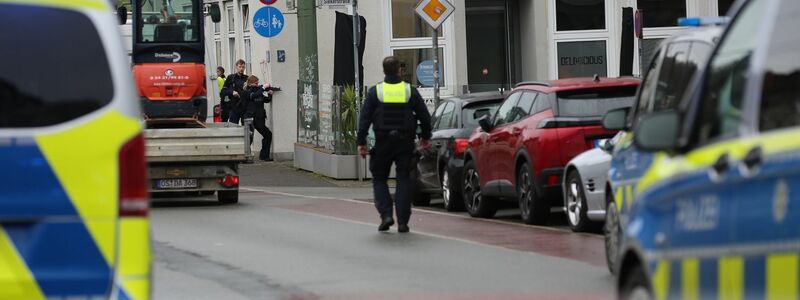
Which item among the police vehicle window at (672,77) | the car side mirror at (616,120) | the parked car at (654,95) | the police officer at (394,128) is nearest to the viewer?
the parked car at (654,95)

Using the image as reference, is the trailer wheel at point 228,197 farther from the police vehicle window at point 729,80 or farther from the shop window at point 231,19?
the shop window at point 231,19

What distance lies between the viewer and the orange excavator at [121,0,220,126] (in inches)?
1139

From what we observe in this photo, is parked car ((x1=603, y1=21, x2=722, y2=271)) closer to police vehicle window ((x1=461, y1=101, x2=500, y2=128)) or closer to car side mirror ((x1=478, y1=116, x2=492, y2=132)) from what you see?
car side mirror ((x1=478, y1=116, x2=492, y2=132))

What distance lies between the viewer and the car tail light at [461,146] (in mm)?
20453

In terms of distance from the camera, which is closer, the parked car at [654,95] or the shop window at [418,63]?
the parked car at [654,95]

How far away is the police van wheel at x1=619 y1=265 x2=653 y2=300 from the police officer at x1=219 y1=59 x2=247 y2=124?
28017 millimetres

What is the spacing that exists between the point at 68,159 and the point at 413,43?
26505 millimetres

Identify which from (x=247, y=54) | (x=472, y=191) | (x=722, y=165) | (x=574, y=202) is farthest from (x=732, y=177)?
(x=247, y=54)

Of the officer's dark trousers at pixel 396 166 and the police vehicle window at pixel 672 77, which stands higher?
the police vehicle window at pixel 672 77

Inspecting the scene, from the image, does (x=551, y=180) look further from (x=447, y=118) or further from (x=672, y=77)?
(x=672, y=77)

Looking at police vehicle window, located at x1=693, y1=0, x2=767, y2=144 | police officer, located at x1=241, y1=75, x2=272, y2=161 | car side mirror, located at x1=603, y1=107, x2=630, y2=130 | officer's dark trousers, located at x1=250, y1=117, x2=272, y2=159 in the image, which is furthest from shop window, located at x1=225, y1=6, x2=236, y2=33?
police vehicle window, located at x1=693, y1=0, x2=767, y2=144

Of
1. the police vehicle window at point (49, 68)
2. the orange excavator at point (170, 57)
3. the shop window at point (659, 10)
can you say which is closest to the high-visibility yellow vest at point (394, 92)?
the police vehicle window at point (49, 68)

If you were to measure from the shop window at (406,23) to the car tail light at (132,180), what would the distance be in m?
26.2

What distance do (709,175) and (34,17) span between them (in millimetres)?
2921
